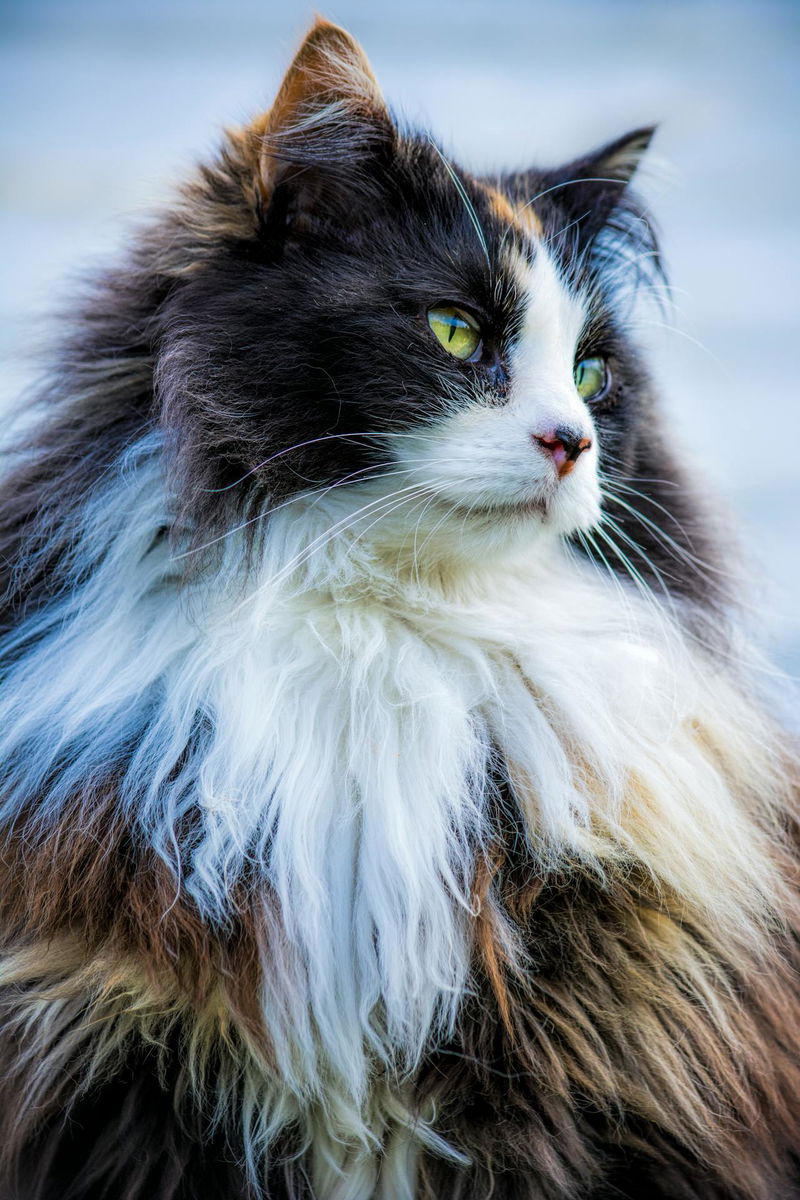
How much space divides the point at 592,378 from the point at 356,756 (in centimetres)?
61

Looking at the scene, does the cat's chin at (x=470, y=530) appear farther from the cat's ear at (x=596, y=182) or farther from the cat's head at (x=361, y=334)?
the cat's ear at (x=596, y=182)

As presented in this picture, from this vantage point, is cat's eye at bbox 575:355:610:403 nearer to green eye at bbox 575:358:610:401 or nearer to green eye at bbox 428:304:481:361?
green eye at bbox 575:358:610:401

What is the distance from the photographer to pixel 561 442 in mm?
1211

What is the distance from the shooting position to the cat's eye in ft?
4.74

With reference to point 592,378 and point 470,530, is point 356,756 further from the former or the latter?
point 592,378

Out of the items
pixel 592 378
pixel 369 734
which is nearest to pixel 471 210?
pixel 592 378

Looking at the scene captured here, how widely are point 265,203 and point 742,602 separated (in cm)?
82

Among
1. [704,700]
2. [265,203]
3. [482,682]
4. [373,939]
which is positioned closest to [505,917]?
[373,939]

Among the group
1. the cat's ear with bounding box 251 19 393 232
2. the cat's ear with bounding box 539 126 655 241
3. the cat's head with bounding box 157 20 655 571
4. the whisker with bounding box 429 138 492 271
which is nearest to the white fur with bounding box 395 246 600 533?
the cat's head with bounding box 157 20 655 571

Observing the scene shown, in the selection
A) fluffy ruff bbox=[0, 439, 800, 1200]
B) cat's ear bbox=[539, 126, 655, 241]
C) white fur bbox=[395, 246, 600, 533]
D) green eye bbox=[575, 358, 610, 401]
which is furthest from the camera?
cat's ear bbox=[539, 126, 655, 241]

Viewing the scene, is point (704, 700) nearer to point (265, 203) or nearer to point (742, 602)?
point (742, 602)

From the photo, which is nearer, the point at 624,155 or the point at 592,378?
the point at 592,378

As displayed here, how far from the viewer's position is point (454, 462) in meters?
1.21

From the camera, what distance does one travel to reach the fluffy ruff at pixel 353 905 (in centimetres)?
106
